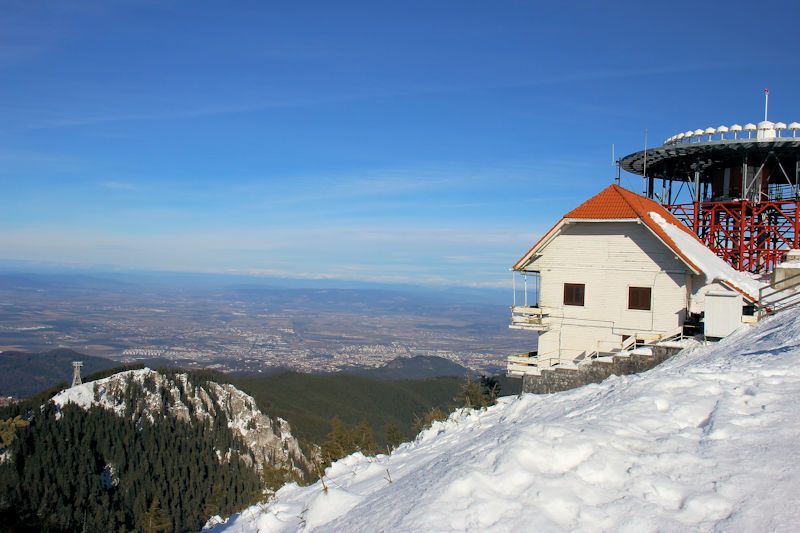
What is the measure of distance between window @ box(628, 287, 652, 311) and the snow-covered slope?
13274 mm

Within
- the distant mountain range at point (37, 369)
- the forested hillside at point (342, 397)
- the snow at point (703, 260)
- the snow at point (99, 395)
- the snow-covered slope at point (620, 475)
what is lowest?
the distant mountain range at point (37, 369)

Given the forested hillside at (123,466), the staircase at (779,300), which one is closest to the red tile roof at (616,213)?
the staircase at (779,300)

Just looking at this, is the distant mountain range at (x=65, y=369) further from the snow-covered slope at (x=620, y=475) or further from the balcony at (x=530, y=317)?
the snow-covered slope at (x=620, y=475)

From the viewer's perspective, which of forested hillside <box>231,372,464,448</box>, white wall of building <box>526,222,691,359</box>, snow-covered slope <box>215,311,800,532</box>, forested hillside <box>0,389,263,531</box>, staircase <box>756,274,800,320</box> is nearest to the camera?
snow-covered slope <box>215,311,800,532</box>

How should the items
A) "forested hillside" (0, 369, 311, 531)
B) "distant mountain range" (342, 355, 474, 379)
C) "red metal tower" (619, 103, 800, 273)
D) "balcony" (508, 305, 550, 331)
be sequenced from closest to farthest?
"balcony" (508, 305, 550, 331)
"red metal tower" (619, 103, 800, 273)
"forested hillside" (0, 369, 311, 531)
"distant mountain range" (342, 355, 474, 379)

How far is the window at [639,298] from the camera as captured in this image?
72.4ft

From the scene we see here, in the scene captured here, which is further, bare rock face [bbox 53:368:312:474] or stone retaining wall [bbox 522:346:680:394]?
bare rock face [bbox 53:368:312:474]

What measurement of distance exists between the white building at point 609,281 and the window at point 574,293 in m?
0.04

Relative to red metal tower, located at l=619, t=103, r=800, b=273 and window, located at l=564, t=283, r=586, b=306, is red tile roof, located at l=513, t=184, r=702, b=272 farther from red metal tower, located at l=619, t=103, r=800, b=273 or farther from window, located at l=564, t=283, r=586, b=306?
red metal tower, located at l=619, t=103, r=800, b=273

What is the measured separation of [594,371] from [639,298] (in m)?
4.65

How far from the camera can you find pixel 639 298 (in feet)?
73.0

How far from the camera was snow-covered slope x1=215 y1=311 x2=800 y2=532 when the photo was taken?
523cm

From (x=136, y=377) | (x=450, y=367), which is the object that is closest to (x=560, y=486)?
(x=136, y=377)

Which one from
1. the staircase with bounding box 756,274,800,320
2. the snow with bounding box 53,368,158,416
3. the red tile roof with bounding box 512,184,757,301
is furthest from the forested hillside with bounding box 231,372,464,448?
the staircase with bounding box 756,274,800,320
